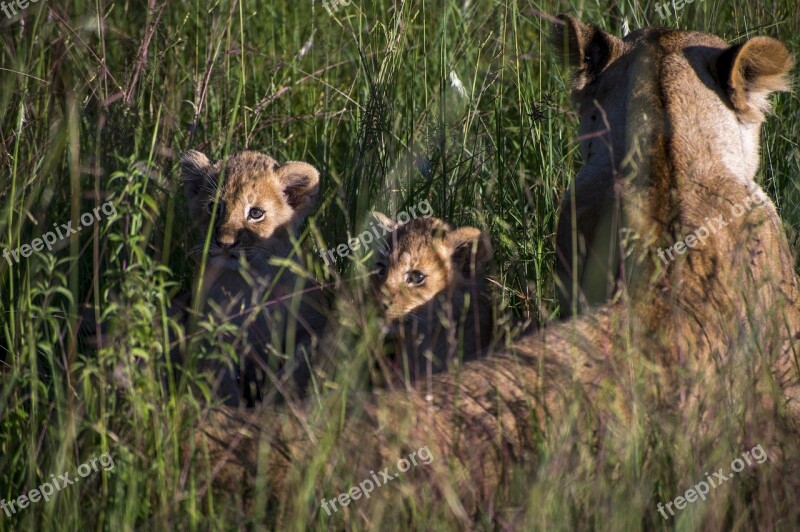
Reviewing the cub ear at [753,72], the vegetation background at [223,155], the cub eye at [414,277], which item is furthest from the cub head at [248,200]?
the cub ear at [753,72]

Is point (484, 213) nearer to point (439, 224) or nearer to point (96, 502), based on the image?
point (439, 224)

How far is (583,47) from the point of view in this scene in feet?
16.4

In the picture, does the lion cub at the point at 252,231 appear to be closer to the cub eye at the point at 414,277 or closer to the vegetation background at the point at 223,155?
the vegetation background at the point at 223,155

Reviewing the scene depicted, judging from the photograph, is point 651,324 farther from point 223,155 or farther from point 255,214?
point 223,155

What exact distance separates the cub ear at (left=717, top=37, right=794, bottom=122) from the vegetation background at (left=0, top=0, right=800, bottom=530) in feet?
2.69

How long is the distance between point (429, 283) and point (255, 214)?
2.91 ft

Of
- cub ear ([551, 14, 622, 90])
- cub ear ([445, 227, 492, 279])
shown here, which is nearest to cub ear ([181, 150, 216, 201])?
cub ear ([445, 227, 492, 279])

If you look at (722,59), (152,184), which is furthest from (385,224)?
(722,59)

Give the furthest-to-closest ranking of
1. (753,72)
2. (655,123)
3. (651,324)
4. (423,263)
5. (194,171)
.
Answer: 1. (194,171)
2. (423,263)
3. (753,72)
4. (655,123)
5. (651,324)

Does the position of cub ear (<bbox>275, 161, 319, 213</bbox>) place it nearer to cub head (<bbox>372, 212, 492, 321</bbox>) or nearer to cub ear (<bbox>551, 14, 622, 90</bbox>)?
cub head (<bbox>372, 212, 492, 321</bbox>)

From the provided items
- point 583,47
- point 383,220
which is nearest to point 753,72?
point 583,47

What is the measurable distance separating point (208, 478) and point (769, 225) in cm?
239

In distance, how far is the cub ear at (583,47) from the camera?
195 inches

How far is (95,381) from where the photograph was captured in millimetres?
3803
